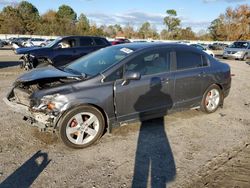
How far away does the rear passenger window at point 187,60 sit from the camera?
20.0 ft

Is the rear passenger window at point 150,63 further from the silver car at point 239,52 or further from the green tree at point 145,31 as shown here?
the green tree at point 145,31

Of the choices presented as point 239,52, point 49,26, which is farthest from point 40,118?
point 49,26

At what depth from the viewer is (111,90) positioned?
5020 mm

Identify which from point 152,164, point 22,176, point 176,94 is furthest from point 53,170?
point 176,94

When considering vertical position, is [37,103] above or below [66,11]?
below

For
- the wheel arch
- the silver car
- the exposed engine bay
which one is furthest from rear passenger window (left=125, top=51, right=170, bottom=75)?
the silver car

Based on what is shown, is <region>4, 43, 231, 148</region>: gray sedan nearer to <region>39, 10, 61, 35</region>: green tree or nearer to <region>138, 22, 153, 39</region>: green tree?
<region>39, 10, 61, 35</region>: green tree

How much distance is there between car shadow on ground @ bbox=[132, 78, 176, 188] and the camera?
3.86 meters

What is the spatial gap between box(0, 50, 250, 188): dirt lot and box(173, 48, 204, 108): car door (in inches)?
19.2

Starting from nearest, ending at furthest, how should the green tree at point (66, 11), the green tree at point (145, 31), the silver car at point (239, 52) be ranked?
the silver car at point (239, 52) → the green tree at point (145, 31) → the green tree at point (66, 11)

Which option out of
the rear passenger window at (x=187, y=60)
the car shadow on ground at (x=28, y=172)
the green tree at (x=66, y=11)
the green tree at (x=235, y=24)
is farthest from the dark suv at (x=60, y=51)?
the green tree at (x=66, y=11)

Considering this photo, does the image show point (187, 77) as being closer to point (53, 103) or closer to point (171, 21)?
point (53, 103)

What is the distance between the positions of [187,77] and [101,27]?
83550mm

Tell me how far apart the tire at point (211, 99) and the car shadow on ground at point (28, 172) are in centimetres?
378
